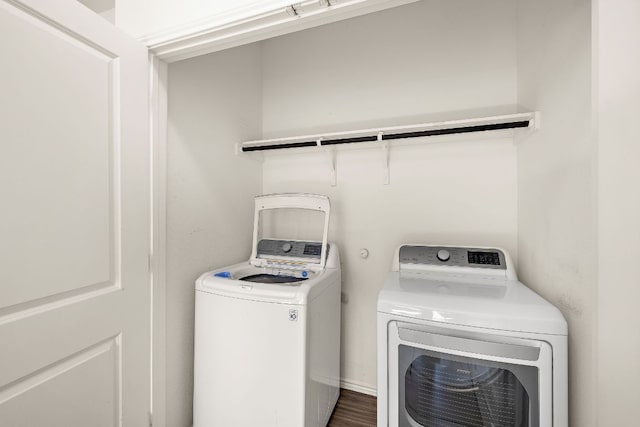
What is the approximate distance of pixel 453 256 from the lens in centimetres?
162

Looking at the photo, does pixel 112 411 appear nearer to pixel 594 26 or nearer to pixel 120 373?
pixel 120 373

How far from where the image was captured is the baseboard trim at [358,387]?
200cm

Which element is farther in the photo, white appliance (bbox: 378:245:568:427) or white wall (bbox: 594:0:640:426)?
white appliance (bbox: 378:245:568:427)

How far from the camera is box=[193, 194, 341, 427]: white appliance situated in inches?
53.3

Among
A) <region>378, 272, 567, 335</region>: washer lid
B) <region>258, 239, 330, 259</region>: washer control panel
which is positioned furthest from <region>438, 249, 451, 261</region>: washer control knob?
<region>258, 239, 330, 259</region>: washer control panel

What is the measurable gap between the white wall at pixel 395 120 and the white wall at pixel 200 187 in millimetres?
334

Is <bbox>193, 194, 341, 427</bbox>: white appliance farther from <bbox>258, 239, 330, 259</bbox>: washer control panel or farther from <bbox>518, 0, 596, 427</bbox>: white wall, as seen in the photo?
<bbox>518, 0, 596, 427</bbox>: white wall

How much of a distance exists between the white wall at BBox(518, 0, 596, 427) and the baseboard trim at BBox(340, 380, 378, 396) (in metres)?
1.21

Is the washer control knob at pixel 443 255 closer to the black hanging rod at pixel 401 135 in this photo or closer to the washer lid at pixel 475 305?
A: the washer lid at pixel 475 305

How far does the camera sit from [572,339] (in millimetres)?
1034

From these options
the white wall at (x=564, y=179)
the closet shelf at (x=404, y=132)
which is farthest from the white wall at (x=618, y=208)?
the closet shelf at (x=404, y=132)

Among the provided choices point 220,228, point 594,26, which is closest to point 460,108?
point 594,26

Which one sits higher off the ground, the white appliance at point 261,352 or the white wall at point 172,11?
the white wall at point 172,11

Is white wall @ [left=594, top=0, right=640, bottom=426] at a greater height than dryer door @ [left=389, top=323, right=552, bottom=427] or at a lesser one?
greater
